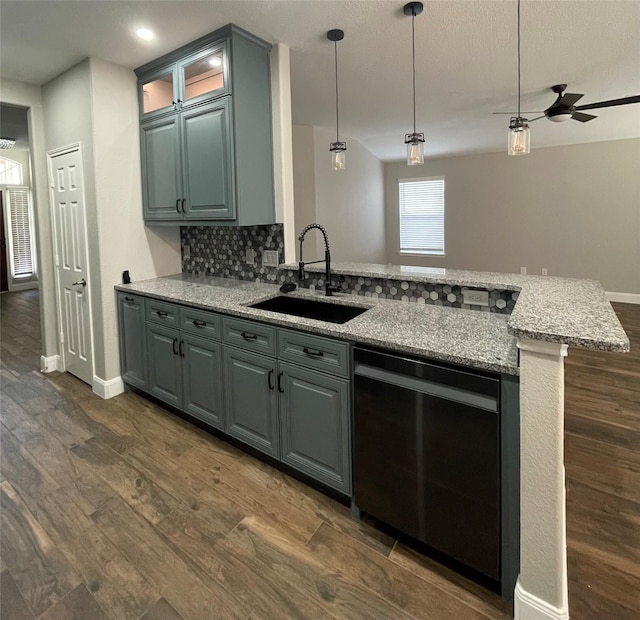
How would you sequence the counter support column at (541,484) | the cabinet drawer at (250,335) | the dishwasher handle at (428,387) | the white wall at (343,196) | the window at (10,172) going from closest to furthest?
the counter support column at (541,484) → the dishwasher handle at (428,387) → the cabinet drawer at (250,335) → the white wall at (343,196) → the window at (10,172)

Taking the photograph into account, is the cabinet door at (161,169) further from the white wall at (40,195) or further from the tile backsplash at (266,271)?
the white wall at (40,195)

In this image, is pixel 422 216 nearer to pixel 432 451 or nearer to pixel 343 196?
pixel 343 196

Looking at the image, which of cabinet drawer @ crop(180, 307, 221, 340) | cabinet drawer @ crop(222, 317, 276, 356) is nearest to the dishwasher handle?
cabinet drawer @ crop(222, 317, 276, 356)

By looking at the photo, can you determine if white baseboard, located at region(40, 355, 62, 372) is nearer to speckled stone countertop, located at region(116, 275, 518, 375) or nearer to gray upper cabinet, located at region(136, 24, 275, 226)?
speckled stone countertop, located at region(116, 275, 518, 375)

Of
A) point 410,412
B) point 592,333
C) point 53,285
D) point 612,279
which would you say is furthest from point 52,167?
point 612,279

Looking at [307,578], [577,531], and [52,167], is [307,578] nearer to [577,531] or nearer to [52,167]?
[577,531]

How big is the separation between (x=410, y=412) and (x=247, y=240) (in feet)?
6.99

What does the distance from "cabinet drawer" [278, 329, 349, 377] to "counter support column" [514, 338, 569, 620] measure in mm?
779

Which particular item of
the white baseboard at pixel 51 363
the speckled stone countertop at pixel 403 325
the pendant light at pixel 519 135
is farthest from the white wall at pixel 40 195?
the pendant light at pixel 519 135

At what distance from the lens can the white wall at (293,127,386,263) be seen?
5438 mm

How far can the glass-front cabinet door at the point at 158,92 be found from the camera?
3029 millimetres

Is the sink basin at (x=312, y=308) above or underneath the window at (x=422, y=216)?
underneath

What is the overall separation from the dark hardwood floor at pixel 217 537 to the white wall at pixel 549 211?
411cm

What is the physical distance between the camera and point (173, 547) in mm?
1814
